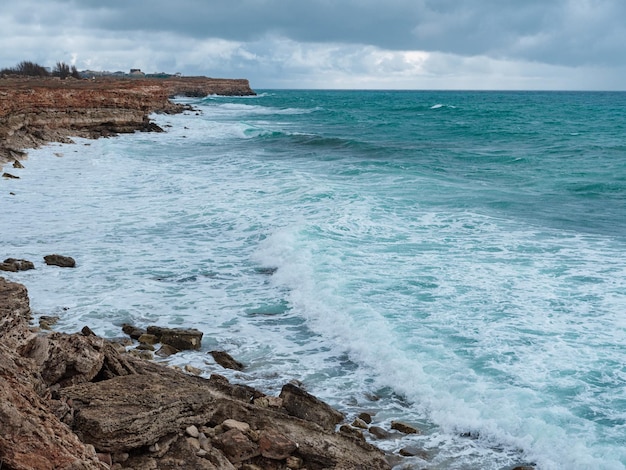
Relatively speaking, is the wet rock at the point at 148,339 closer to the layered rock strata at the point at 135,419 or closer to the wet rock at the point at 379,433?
the layered rock strata at the point at 135,419

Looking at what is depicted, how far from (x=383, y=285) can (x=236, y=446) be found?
6.65 m

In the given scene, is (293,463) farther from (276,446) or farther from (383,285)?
(383,285)

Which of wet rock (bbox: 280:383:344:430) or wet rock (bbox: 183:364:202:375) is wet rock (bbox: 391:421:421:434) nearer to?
wet rock (bbox: 280:383:344:430)

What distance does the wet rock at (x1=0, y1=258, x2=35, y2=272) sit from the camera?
12.7 m

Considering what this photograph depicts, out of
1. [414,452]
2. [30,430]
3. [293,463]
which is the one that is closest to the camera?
[30,430]

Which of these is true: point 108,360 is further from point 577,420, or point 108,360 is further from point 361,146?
point 361,146

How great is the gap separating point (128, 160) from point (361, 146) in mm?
14332

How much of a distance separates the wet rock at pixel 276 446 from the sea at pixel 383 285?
1.39 meters

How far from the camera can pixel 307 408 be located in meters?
7.36

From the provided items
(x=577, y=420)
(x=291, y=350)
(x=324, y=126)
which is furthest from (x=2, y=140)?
(x=324, y=126)

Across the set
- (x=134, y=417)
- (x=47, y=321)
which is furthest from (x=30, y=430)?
(x=47, y=321)

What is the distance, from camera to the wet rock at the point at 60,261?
525 inches

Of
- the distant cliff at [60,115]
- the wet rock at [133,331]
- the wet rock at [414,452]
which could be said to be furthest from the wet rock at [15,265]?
the distant cliff at [60,115]

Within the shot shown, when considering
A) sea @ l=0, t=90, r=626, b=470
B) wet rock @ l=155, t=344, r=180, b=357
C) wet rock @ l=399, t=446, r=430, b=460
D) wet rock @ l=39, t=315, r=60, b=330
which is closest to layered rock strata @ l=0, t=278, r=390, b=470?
wet rock @ l=399, t=446, r=430, b=460
